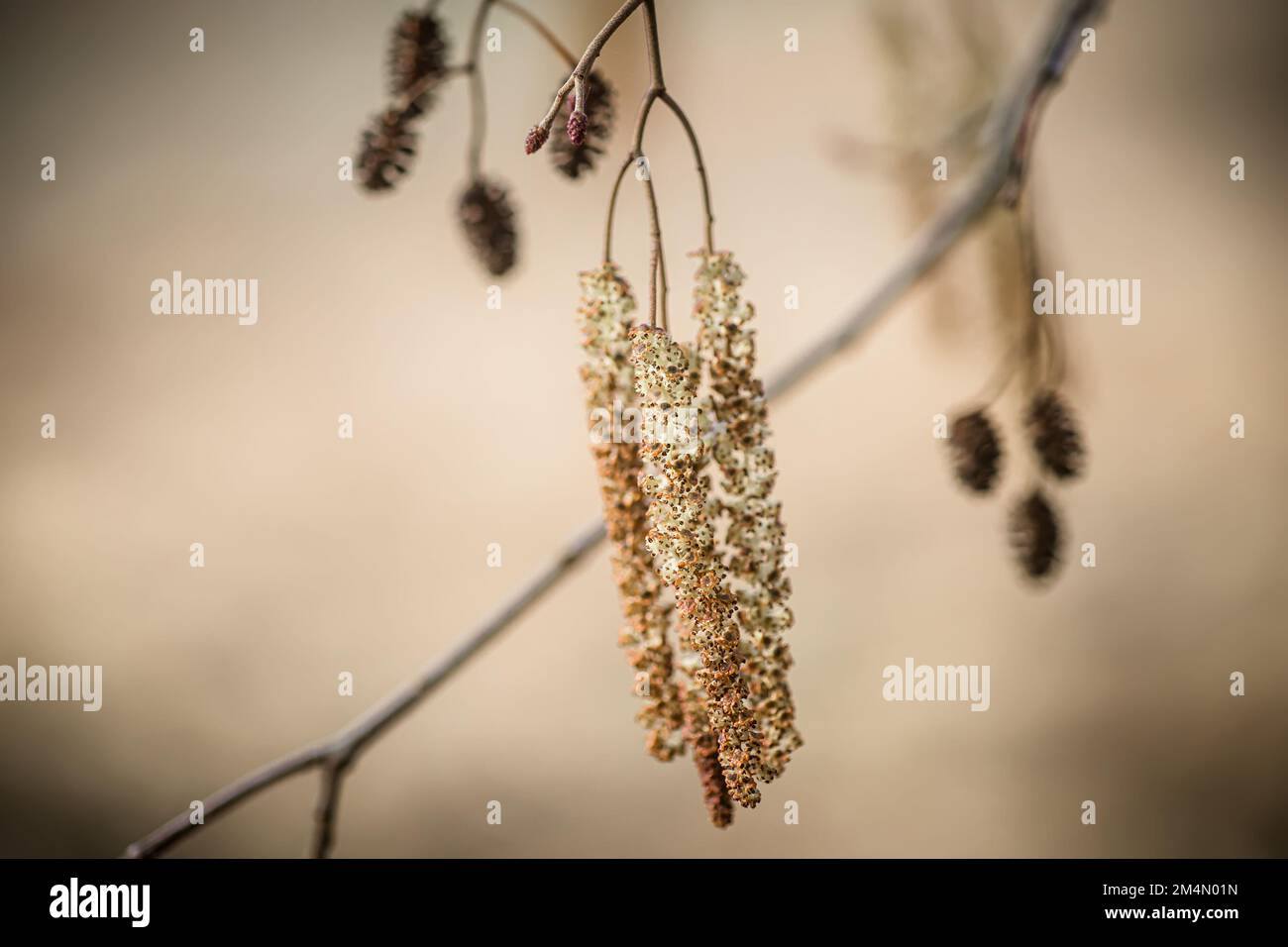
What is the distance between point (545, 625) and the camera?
49.6 inches

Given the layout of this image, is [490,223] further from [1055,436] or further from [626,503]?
[1055,436]

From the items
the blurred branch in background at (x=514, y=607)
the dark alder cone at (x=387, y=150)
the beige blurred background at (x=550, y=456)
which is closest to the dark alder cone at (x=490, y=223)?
the dark alder cone at (x=387, y=150)

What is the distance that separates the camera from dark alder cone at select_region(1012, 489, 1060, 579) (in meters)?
0.67

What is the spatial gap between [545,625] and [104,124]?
815 mm

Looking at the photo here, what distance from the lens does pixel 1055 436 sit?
0.64 m

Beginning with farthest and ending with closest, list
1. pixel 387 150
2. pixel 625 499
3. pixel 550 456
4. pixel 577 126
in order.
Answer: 1. pixel 550 456
2. pixel 387 150
3. pixel 625 499
4. pixel 577 126

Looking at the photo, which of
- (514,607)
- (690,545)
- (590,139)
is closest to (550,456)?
(514,607)

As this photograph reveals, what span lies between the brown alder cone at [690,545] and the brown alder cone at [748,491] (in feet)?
0.07

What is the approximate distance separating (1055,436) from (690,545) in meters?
0.41

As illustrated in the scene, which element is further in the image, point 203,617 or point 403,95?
point 203,617

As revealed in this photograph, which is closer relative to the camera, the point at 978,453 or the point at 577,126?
the point at 577,126

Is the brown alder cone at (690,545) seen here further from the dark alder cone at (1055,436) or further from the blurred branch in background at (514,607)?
the dark alder cone at (1055,436)
